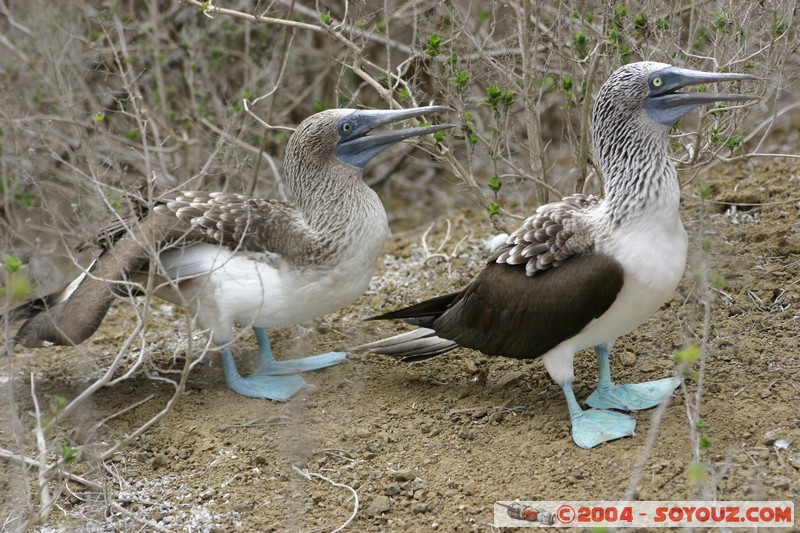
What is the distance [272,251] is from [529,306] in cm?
130

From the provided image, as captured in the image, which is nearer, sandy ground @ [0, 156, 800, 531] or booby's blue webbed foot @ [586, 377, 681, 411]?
sandy ground @ [0, 156, 800, 531]

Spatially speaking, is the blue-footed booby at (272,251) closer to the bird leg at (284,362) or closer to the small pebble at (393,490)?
the bird leg at (284,362)

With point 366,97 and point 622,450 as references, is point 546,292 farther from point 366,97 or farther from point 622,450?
point 366,97

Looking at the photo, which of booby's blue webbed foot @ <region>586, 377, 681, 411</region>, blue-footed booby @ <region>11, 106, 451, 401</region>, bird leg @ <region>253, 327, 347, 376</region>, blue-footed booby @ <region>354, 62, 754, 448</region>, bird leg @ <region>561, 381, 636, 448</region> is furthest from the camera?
bird leg @ <region>253, 327, 347, 376</region>

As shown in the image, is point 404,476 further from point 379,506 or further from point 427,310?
point 427,310

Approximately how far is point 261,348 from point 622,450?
205cm

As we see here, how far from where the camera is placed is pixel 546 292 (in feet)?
13.3

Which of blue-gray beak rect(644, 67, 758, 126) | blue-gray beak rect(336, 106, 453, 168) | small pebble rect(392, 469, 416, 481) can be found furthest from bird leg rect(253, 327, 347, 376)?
blue-gray beak rect(644, 67, 758, 126)

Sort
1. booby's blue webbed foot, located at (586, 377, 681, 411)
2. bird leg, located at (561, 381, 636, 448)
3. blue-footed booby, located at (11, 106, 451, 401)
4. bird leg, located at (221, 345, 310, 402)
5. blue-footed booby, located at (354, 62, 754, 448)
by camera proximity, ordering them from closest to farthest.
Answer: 1. blue-footed booby, located at (354, 62, 754, 448)
2. bird leg, located at (561, 381, 636, 448)
3. booby's blue webbed foot, located at (586, 377, 681, 411)
4. blue-footed booby, located at (11, 106, 451, 401)
5. bird leg, located at (221, 345, 310, 402)

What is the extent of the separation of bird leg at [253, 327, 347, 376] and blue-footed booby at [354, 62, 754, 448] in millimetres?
1065

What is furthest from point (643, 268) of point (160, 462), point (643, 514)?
point (160, 462)

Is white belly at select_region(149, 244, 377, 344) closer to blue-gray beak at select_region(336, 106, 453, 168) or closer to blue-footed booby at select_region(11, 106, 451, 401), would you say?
blue-footed booby at select_region(11, 106, 451, 401)

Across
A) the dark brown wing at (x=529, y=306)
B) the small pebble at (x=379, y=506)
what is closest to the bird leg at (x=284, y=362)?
the dark brown wing at (x=529, y=306)

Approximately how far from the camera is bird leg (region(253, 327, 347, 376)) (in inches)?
200
